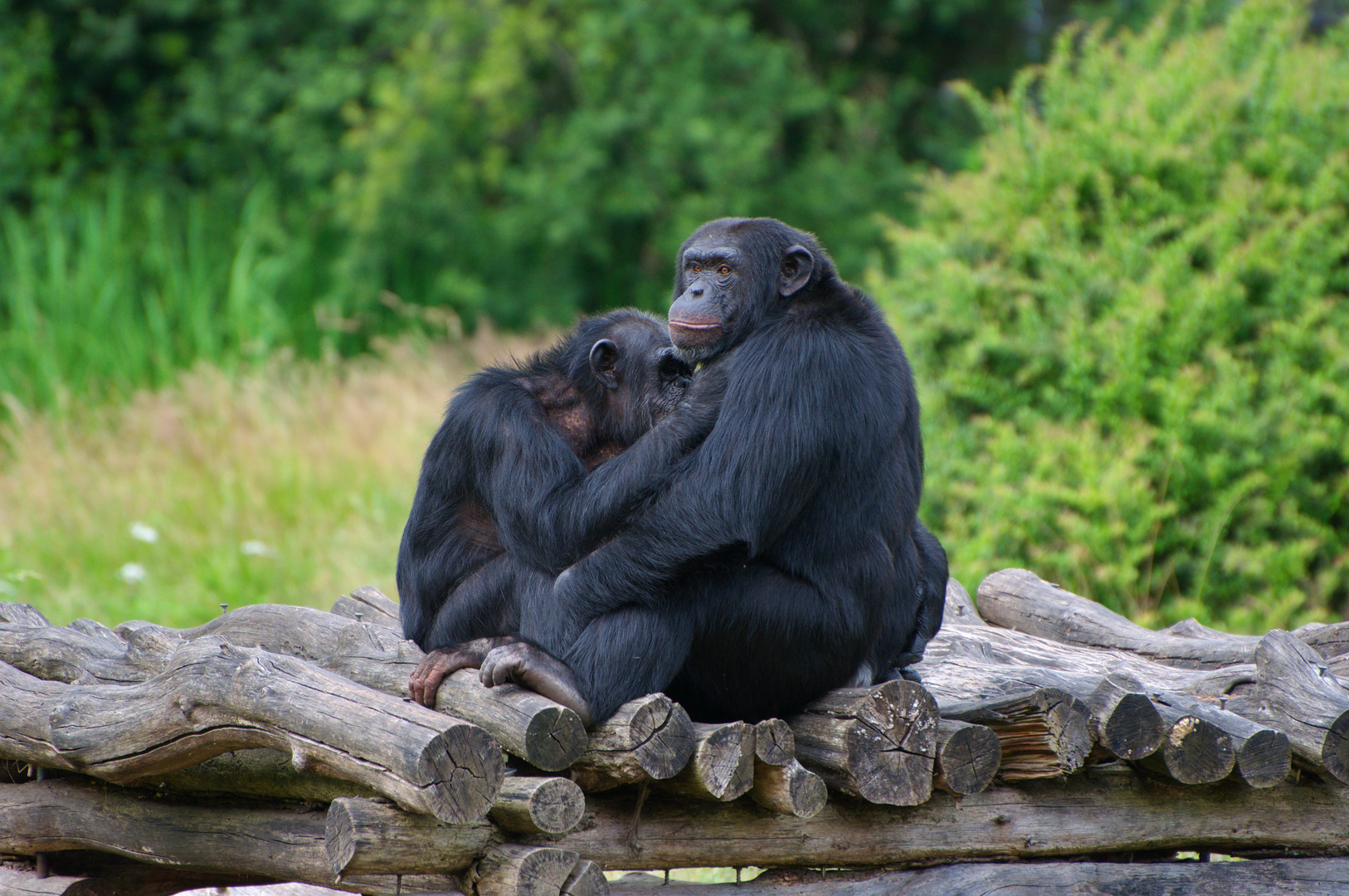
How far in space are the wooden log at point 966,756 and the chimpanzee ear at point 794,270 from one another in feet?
4.55

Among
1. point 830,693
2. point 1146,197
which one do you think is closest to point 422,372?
point 1146,197

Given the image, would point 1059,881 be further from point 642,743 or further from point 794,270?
point 794,270

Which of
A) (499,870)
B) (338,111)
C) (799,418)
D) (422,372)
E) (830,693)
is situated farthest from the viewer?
(338,111)

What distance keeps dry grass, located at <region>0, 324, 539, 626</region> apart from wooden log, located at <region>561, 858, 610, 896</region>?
5241 millimetres

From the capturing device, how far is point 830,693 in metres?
3.67

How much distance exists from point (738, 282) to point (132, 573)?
5.14m

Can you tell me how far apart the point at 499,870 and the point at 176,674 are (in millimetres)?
1100

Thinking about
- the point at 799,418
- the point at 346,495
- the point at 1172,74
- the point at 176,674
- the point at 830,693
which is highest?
the point at 1172,74

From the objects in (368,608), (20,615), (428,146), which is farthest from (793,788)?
(428,146)

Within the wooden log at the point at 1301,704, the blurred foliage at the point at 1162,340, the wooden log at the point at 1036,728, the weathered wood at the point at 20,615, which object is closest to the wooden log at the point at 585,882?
the wooden log at the point at 1036,728

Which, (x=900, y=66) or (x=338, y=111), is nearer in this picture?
(x=338, y=111)

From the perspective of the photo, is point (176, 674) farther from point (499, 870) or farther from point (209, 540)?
point (209, 540)

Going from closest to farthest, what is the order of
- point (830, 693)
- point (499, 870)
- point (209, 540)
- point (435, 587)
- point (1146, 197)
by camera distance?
point (499, 870) < point (830, 693) < point (435, 587) < point (1146, 197) < point (209, 540)

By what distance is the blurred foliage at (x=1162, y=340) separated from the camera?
677 cm
